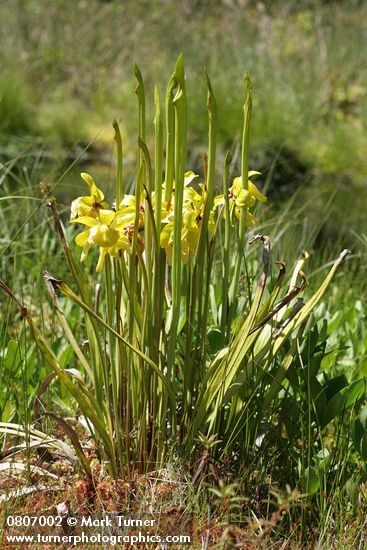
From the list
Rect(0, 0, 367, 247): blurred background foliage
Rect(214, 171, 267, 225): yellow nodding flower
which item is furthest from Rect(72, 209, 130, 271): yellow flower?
Rect(0, 0, 367, 247): blurred background foliage

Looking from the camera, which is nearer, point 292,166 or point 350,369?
point 350,369

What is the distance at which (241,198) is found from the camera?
59.1 inches

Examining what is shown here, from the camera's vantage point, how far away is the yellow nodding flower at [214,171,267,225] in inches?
59.2

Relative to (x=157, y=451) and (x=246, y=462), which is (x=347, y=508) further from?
(x=157, y=451)

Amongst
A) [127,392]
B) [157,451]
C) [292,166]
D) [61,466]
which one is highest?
[127,392]

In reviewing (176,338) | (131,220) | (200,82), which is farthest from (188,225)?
(200,82)

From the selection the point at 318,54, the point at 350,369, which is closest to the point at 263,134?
the point at 318,54

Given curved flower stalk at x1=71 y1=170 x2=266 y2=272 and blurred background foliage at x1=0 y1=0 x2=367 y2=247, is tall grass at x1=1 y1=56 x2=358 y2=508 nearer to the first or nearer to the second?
curved flower stalk at x1=71 y1=170 x2=266 y2=272

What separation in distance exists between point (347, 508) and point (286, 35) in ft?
26.8

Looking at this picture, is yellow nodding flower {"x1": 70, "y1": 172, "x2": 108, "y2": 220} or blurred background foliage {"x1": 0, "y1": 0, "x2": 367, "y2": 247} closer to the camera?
yellow nodding flower {"x1": 70, "y1": 172, "x2": 108, "y2": 220}

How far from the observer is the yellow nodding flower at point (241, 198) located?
59.2 inches

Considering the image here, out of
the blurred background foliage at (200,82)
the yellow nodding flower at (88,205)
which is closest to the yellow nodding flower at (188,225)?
the yellow nodding flower at (88,205)

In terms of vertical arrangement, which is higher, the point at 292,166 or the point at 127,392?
the point at 127,392

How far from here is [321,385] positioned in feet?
5.81
